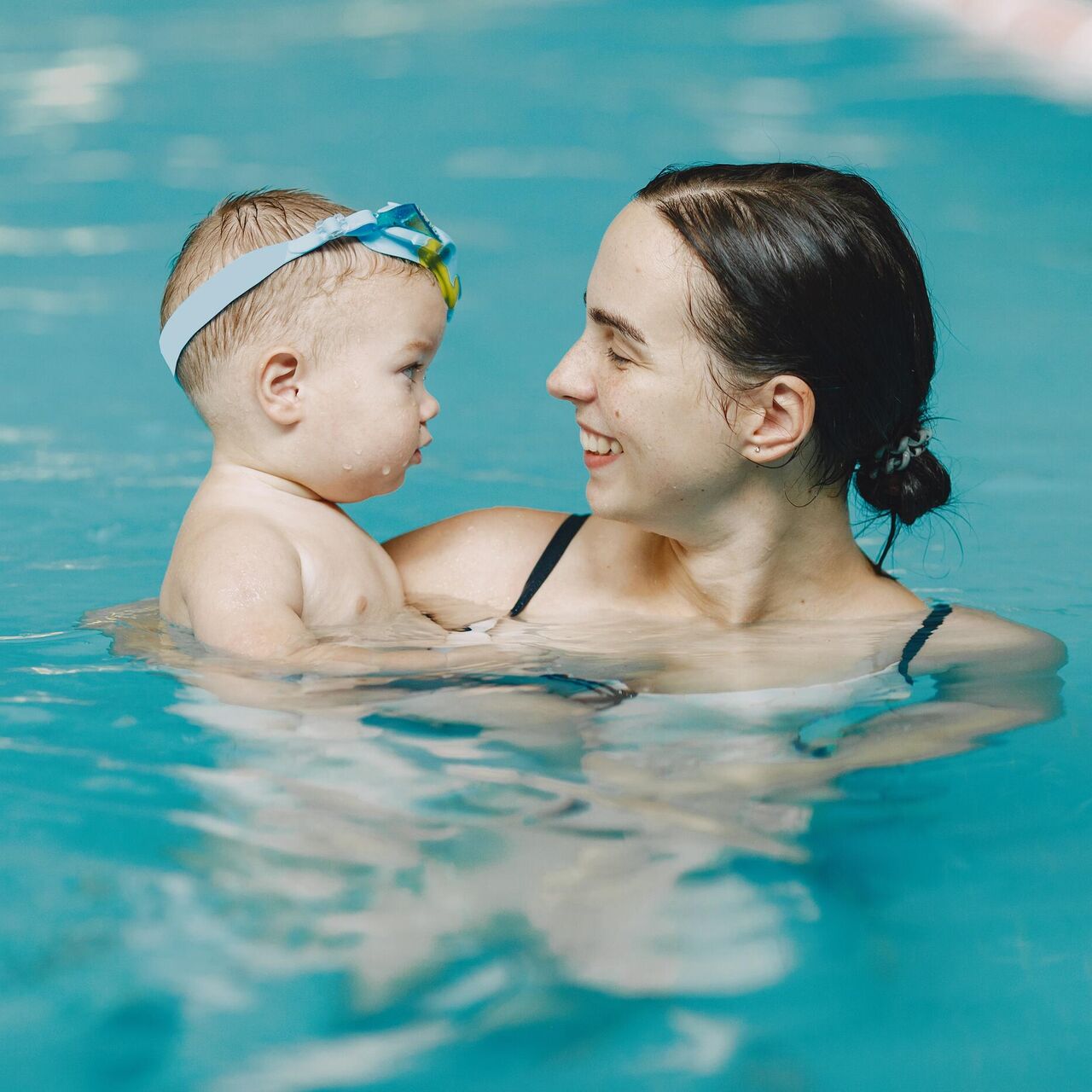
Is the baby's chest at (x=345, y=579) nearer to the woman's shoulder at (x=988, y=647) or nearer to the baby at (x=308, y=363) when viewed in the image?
the baby at (x=308, y=363)

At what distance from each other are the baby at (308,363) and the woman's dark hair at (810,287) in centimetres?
56

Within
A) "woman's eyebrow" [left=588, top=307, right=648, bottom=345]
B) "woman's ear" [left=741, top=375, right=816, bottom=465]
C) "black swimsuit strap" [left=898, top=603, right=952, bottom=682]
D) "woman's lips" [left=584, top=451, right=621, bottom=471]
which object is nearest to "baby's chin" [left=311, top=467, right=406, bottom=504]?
"woman's lips" [left=584, top=451, right=621, bottom=471]

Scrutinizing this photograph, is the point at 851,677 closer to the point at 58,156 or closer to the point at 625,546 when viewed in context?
the point at 625,546

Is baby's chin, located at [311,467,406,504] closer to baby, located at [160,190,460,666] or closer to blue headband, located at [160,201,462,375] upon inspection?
baby, located at [160,190,460,666]

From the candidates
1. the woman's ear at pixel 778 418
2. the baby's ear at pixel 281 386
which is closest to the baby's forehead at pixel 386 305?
the baby's ear at pixel 281 386

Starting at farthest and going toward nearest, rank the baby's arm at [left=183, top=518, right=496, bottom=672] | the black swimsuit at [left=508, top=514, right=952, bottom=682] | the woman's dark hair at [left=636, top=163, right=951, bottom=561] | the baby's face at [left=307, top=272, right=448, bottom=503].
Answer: the black swimsuit at [left=508, top=514, right=952, bottom=682] < the baby's face at [left=307, top=272, right=448, bottom=503] < the woman's dark hair at [left=636, top=163, right=951, bottom=561] < the baby's arm at [left=183, top=518, right=496, bottom=672]

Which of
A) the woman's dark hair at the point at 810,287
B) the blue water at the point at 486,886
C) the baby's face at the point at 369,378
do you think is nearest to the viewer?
the blue water at the point at 486,886

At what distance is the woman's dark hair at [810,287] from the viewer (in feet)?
8.76

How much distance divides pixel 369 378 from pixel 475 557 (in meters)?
0.48

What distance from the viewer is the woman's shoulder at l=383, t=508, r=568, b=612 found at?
124 inches

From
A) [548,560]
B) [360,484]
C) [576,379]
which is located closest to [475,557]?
[548,560]

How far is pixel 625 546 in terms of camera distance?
320cm

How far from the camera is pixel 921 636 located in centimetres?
306

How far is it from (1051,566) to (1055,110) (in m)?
6.02
